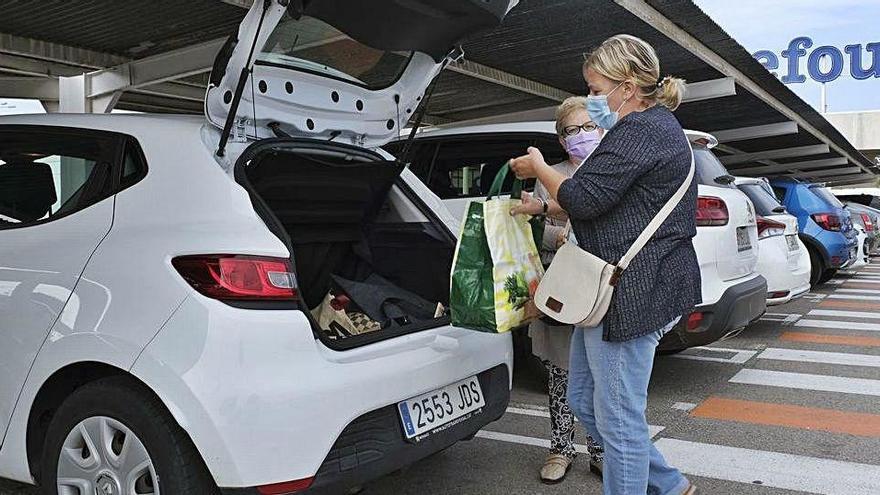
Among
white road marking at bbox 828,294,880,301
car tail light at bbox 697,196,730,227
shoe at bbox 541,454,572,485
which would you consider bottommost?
white road marking at bbox 828,294,880,301

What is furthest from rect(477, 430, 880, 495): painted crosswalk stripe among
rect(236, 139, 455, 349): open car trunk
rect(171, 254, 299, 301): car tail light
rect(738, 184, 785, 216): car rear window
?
rect(738, 184, 785, 216): car rear window

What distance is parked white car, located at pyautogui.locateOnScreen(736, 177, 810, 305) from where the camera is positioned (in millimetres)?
7156

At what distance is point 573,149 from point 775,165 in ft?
97.2

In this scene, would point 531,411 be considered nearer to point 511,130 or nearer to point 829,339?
point 511,130

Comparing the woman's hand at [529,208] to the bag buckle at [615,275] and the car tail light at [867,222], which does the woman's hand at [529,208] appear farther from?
the car tail light at [867,222]

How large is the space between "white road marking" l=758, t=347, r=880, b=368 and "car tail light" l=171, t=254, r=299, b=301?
17.4 feet

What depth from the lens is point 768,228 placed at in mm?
7184

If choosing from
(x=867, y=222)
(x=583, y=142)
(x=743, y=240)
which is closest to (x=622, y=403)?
(x=583, y=142)

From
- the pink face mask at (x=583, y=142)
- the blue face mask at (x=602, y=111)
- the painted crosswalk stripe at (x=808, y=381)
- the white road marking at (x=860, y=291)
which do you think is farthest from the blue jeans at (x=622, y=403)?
the white road marking at (x=860, y=291)

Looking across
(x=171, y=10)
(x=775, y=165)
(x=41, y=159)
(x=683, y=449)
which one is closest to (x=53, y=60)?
(x=171, y=10)

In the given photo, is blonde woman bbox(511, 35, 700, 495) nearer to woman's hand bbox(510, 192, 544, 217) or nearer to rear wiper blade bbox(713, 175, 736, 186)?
woman's hand bbox(510, 192, 544, 217)

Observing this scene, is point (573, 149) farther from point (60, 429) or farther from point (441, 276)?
point (60, 429)

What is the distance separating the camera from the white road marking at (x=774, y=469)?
370 centimetres

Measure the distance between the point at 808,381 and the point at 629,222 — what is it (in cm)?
397
